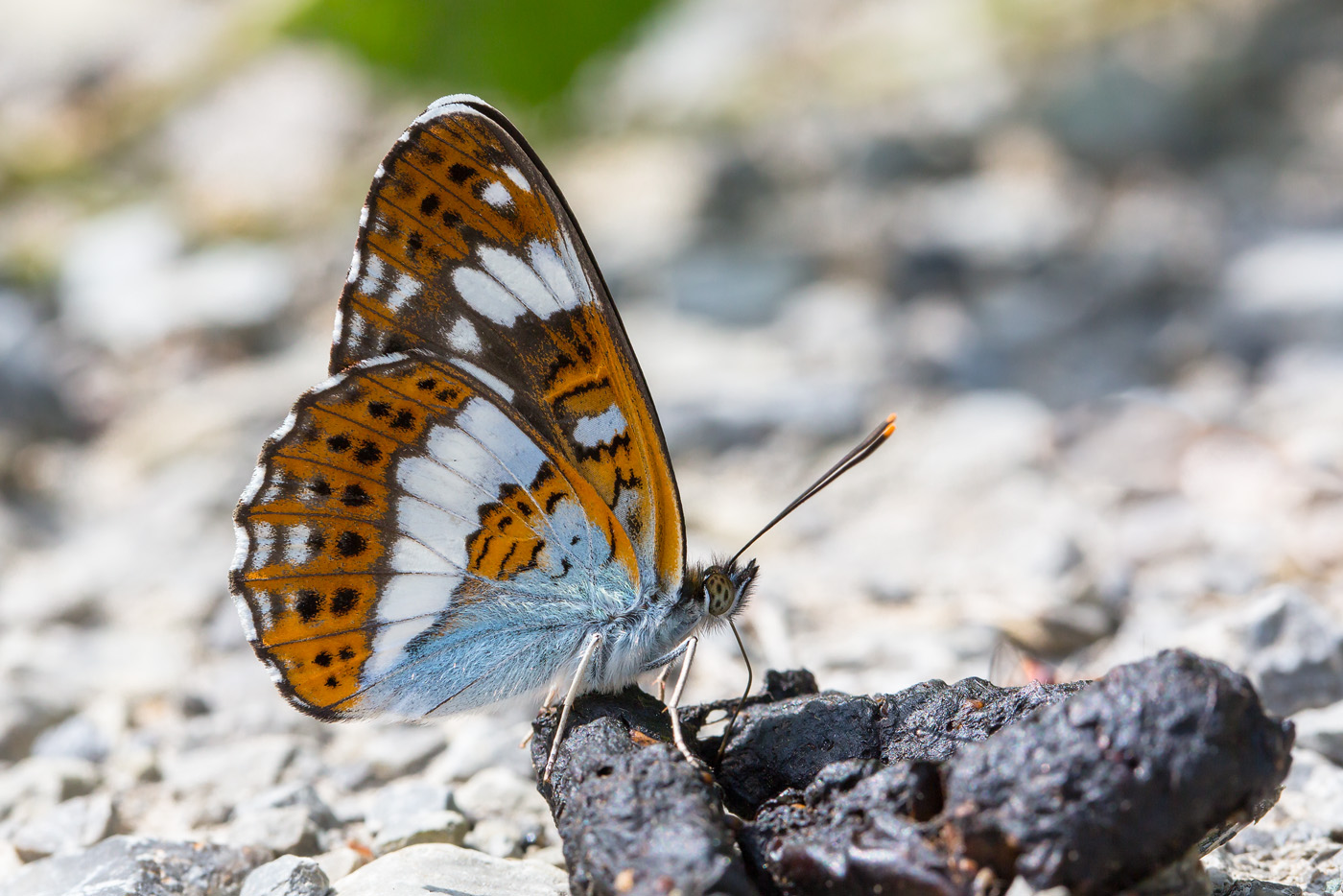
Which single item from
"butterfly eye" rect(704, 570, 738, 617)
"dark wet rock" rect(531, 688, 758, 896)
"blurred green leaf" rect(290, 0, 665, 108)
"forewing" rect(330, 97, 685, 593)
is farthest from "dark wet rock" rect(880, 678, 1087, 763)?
"blurred green leaf" rect(290, 0, 665, 108)

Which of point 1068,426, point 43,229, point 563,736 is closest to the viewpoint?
point 563,736

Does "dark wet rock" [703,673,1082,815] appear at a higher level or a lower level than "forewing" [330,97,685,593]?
lower

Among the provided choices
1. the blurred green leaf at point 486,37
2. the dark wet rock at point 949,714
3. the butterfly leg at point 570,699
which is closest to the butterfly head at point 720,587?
the butterfly leg at point 570,699

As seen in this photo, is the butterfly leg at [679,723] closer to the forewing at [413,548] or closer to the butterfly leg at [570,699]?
the butterfly leg at [570,699]

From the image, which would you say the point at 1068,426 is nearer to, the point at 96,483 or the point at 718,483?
the point at 718,483

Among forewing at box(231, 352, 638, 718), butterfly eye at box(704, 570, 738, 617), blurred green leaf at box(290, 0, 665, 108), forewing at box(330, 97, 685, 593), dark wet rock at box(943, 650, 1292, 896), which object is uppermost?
blurred green leaf at box(290, 0, 665, 108)

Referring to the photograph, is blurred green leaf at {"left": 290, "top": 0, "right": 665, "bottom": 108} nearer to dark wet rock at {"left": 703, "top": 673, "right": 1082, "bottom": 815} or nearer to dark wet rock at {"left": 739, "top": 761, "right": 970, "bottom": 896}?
dark wet rock at {"left": 703, "top": 673, "right": 1082, "bottom": 815}

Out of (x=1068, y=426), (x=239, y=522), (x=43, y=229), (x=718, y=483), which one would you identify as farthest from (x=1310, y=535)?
(x=43, y=229)
